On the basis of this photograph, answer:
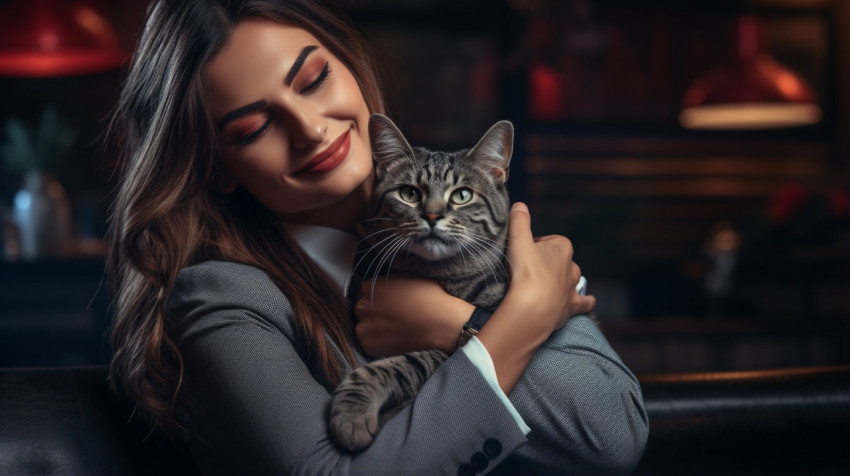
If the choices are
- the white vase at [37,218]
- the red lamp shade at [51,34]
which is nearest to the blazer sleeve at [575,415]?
the red lamp shade at [51,34]

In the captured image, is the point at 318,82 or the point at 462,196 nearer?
the point at 318,82

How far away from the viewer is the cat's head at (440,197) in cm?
120

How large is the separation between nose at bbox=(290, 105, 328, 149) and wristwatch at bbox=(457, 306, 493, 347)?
33 cm

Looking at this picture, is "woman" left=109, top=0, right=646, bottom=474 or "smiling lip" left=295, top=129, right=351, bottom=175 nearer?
"woman" left=109, top=0, right=646, bottom=474

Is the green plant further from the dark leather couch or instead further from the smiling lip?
the smiling lip

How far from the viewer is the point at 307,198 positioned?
3.76 ft

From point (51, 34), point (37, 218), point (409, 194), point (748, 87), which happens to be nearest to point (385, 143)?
point (409, 194)

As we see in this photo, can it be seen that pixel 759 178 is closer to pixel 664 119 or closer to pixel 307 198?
pixel 664 119

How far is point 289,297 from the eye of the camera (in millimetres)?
1115

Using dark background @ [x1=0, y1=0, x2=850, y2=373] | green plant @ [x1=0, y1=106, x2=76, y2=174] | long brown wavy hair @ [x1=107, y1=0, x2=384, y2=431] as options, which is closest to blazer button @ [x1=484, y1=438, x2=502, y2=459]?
long brown wavy hair @ [x1=107, y1=0, x2=384, y2=431]

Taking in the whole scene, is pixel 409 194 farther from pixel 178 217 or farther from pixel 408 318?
pixel 178 217

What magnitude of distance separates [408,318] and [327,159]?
0.26 meters

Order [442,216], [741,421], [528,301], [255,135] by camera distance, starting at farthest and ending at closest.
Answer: [741,421]
[442,216]
[255,135]
[528,301]

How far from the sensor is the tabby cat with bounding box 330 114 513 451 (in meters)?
1.19
